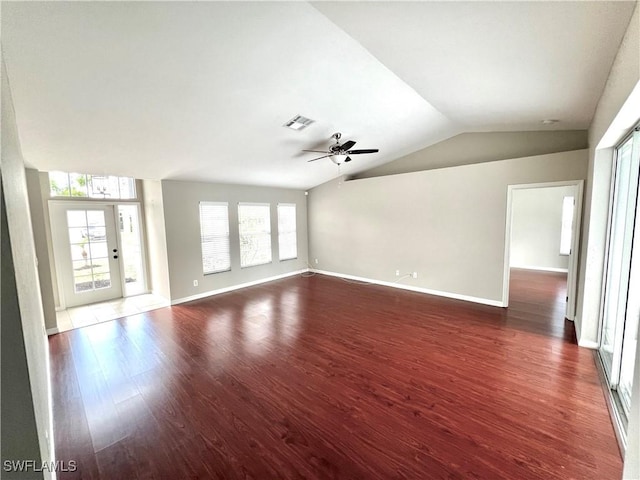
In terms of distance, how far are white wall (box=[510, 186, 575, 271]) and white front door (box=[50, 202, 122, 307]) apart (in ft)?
31.4

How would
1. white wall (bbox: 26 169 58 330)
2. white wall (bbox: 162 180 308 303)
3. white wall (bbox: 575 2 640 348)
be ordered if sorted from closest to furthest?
white wall (bbox: 575 2 640 348)
white wall (bbox: 26 169 58 330)
white wall (bbox: 162 180 308 303)

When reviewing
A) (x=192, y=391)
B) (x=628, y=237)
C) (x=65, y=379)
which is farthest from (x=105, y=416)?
(x=628, y=237)

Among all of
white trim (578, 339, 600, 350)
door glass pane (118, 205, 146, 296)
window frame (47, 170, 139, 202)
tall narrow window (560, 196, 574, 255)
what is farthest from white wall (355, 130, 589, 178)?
door glass pane (118, 205, 146, 296)

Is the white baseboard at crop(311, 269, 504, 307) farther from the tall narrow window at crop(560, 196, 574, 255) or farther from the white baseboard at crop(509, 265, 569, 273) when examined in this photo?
the tall narrow window at crop(560, 196, 574, 255)

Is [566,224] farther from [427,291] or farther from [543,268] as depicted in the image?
[427,291]

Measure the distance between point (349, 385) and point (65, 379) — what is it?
3007 mm

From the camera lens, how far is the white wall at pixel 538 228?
7.06 metres

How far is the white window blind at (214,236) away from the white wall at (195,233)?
107 mm

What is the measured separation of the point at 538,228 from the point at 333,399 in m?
7.86

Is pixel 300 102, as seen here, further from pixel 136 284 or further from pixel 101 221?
pixel 136 284

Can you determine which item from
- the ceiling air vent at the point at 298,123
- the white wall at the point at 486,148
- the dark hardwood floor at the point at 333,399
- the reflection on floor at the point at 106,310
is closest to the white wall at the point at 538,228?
the white wall at the point at 486,148

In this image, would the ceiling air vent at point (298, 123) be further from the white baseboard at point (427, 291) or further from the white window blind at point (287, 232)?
the white baseboard at point (427, 291)

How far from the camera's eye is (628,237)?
2.57m

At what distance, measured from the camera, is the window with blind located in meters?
6.38
